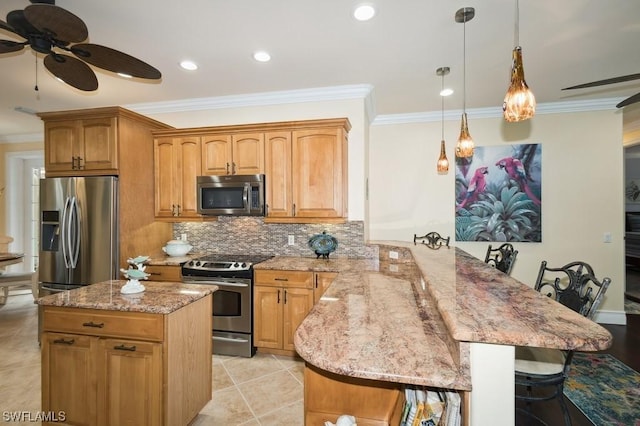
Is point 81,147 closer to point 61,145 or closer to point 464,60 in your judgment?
point 61,145

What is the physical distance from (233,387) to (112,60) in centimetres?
264

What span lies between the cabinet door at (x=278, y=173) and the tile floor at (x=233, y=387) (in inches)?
61.0

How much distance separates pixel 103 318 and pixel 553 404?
326 centimetres

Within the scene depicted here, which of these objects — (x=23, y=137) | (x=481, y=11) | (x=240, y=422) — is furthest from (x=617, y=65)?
(x=23, y=137)

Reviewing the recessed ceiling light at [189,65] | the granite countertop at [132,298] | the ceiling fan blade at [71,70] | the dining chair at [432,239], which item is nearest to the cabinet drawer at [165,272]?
the granite countertop at [132,298]

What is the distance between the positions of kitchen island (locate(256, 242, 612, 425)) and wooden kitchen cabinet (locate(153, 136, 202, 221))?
242 cm

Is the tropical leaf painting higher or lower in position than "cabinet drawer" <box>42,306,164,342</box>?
higher

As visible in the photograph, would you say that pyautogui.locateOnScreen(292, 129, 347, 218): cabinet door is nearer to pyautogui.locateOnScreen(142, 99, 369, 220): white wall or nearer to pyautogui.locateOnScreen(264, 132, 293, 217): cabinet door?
pyautogui.locateOnScreen(264, 132, 293, 217): cabinet door

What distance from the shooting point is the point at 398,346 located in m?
1.16

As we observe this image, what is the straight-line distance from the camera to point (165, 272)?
3.16m

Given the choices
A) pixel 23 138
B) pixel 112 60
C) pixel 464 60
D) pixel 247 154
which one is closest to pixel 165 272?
pixel 247 154

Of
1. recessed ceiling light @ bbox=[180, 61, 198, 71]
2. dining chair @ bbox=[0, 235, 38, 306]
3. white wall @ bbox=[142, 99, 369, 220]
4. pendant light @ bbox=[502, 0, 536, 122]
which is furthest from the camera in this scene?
dining chair @ bbox=[0, 235, 38, 306]

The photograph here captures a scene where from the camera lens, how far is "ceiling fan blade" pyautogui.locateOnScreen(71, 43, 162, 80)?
5.98ft

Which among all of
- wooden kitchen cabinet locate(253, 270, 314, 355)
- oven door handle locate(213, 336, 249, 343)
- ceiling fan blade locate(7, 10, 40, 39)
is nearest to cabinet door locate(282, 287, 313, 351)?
wooden kitchen cabinet locate(253, 270, 314, 355)
